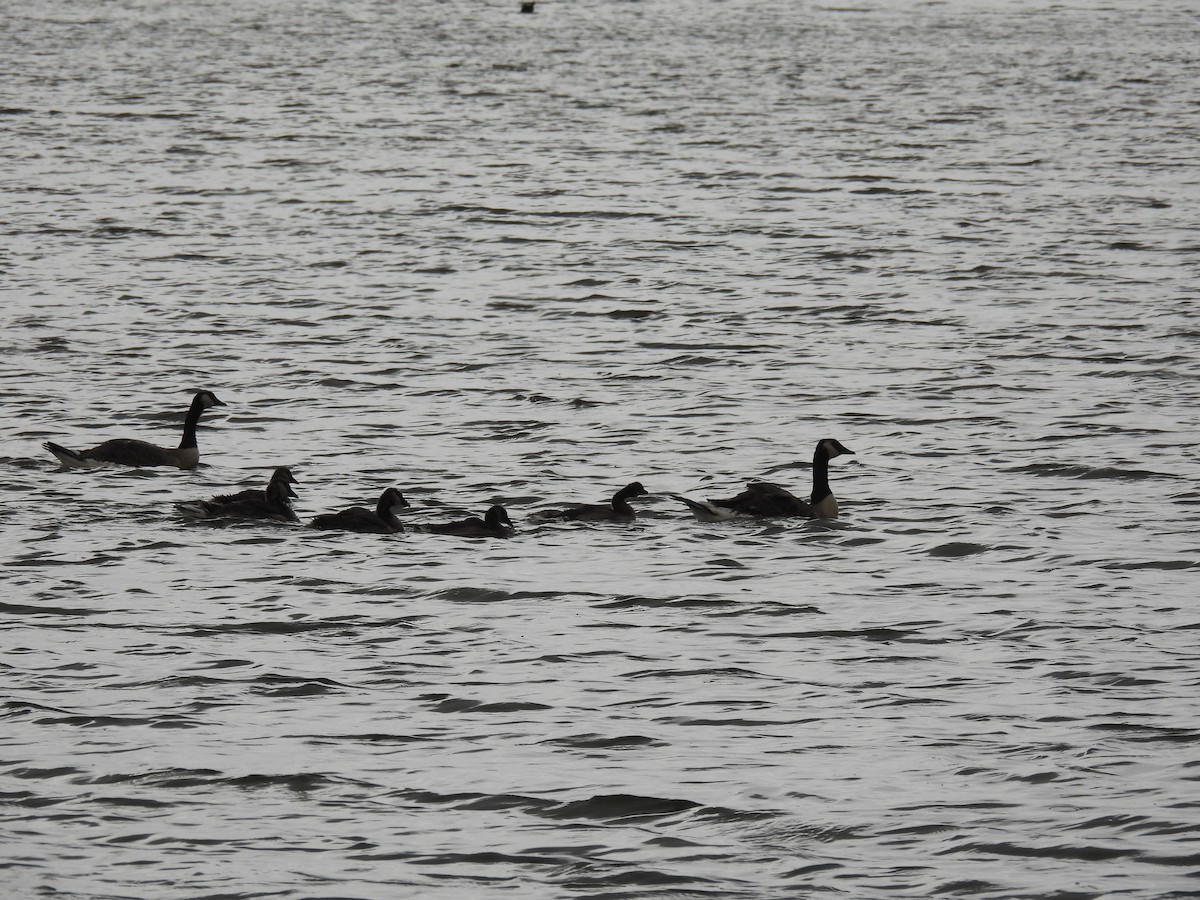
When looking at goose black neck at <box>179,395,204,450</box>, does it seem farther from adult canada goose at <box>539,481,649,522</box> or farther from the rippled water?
adult canada goose at <box>539,481,649,522</box>

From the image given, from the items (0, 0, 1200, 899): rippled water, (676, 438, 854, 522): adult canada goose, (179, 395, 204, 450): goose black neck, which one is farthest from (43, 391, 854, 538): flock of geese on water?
(179, 395, 204, 450): goose black neck

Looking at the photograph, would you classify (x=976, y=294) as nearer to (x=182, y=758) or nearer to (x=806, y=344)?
(x=806, y=344)

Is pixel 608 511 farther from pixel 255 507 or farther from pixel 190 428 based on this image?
pixel 190 428

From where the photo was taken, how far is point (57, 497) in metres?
17.8

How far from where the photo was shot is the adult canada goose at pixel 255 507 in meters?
16.8

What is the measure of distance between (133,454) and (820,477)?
273 inches

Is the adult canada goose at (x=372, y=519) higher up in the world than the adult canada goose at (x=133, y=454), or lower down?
lower down

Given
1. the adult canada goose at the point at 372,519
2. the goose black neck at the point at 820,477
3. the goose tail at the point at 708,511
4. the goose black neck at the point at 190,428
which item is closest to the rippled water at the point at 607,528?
the goose tail at the point at 708,511

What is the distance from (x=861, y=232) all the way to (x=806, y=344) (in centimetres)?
934

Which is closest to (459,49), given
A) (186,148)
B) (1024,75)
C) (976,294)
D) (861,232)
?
(1024,75)

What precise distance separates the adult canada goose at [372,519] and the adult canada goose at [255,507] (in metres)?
0.43

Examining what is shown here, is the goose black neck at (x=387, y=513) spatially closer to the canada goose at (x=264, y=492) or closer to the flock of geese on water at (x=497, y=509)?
the flock of geese on water at (x=497, y=509)

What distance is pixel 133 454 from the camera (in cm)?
1881

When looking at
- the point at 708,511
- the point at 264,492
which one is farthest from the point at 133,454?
the point at 708,511
